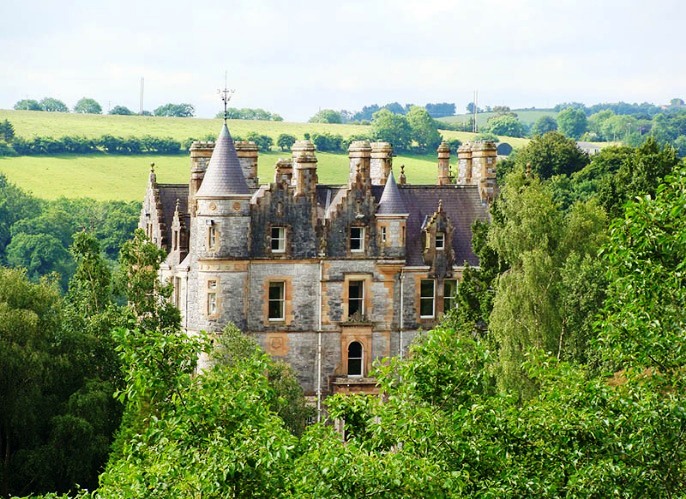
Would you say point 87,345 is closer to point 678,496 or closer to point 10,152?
point 678,496

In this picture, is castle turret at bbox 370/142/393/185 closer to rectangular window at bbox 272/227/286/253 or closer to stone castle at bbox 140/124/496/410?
stone castle at bbox 140/124/496/410

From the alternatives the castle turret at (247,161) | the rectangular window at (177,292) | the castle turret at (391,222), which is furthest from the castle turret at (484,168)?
the rectangular window at (177,292)

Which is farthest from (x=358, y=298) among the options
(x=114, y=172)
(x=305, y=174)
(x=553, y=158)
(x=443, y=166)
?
(x=114, y=172)

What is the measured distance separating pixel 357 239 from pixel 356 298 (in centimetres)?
252

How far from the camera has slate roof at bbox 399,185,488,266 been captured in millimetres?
71938

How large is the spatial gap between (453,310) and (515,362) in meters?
8.34

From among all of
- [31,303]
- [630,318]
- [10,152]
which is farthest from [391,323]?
[10,152]

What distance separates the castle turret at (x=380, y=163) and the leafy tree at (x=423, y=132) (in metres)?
107

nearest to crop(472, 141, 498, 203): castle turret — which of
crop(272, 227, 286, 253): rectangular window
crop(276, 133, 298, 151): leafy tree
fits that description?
crop(272, 227, 286, 253): rectangular window

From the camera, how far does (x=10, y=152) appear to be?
583ft

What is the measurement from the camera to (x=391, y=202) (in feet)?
229

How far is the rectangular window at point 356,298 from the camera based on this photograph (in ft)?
229

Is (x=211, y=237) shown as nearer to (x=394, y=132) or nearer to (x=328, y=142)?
(x=328, y=142)

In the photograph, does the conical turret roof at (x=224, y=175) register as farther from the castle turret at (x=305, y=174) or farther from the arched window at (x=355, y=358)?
the arched window at (x=355, y=358)
